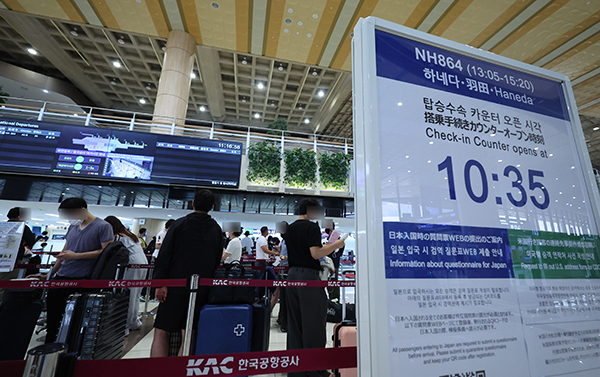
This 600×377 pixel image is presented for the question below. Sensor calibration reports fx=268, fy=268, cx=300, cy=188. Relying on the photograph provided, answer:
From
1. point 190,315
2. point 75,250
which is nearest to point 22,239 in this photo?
point 75,250

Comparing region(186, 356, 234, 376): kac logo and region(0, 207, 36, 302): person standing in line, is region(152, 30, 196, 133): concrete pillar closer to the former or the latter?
region(0, 207, 36, 302): person standing in line

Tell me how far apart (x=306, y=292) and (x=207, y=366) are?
5.03ft

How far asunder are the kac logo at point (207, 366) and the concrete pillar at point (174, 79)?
8131 millimetres

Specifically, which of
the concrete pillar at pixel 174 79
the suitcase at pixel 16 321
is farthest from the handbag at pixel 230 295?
the concrete pillar at pixel 174 79

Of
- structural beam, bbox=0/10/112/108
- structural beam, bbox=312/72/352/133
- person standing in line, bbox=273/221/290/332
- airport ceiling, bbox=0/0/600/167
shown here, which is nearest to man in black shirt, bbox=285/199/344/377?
person standing in line, bbox=273/221/290/332

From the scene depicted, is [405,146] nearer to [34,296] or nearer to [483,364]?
[483,364]

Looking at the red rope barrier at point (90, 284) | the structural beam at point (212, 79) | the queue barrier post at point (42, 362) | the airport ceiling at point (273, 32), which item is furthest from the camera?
the structural beam at point (212, 79)

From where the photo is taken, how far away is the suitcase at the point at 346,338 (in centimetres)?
206

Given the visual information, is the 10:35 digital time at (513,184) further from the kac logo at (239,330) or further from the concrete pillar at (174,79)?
the concrete pillar at (174,79)

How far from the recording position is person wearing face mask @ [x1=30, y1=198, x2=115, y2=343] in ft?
8.76

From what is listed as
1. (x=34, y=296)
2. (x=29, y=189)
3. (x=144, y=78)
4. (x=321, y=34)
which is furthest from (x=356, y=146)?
(x=144, y=78)

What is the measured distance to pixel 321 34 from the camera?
25.0 ft

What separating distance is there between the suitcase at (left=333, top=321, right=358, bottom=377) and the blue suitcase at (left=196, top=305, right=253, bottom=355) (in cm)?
79

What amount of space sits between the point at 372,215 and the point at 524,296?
64cm
